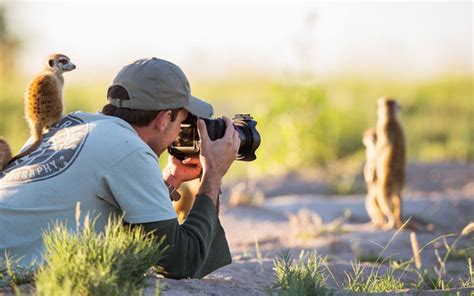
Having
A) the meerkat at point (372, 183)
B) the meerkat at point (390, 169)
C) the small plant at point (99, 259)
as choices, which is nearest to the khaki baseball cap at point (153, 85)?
the small plant at point (99, 259)

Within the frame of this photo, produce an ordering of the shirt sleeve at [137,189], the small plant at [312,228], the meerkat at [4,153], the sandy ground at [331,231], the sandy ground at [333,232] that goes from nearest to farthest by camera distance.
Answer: the shirt sleeve at [137,189], the meerkat at [4,153], the sandy ground at [331,231], the sandy ground at [333,232], the small plant at [312,228]

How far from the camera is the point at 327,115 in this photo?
13117mm

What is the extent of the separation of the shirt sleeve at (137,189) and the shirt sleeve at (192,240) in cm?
5

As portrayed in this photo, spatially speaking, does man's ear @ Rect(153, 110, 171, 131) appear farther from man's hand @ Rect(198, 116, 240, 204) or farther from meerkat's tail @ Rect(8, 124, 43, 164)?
meerkat's tail @ Rect(8, 124, 43, 164)

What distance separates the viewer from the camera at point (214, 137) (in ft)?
14.0

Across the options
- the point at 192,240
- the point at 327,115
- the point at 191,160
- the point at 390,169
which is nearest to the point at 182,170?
the point at 191,160

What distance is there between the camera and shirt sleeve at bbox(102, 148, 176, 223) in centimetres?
382

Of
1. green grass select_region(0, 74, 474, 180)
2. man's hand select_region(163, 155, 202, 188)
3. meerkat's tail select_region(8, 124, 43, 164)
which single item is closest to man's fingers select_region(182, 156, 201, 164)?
man's hand select_region(163, 155, 202, 188)

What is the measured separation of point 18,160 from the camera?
4094 mm

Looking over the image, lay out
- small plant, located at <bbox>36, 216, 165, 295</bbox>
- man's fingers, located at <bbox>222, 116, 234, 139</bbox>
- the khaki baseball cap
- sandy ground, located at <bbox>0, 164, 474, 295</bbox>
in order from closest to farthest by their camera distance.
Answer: small plant, located at <bbox>36, 216, 165, 295</bbox> → the khaki baseball cap → man's fingers, located at <bbox>222, 116, 234, 139</bbox> → sandy ground, located at <bbox>0, 164, 474, 295</bbox>

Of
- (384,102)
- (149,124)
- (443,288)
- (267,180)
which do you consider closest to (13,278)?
(149,124)

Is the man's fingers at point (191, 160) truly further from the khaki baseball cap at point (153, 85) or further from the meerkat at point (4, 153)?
the meerkat at point (4, 153)

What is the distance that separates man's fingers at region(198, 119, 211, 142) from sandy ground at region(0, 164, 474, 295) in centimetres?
68

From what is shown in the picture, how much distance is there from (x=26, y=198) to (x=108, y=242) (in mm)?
470
